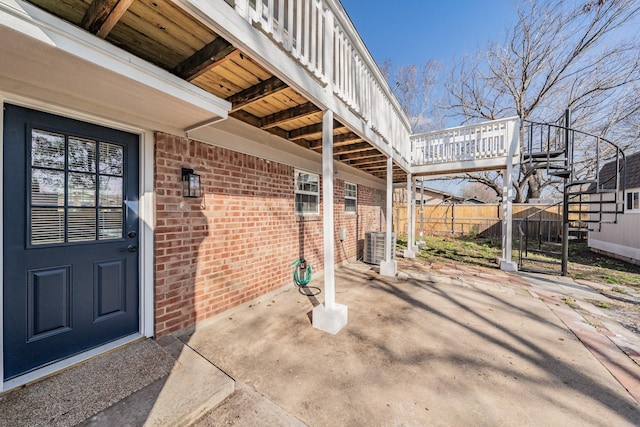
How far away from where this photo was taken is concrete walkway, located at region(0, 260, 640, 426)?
171 centimetres

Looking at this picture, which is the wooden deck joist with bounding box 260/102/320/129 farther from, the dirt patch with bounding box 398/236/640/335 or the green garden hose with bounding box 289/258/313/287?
the dirt patch with bounding box 398/236/640/335

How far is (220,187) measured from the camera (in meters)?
3.16

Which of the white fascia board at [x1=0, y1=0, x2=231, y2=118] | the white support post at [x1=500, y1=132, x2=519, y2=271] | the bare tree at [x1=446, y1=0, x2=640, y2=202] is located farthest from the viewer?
the bare tree at [x1=446, y1=0, x2=640, y2=202]

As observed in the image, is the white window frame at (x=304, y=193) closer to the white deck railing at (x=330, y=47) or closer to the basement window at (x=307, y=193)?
the basement window at (x=307, y=193)

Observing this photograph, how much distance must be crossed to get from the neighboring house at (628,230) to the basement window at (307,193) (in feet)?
27.3

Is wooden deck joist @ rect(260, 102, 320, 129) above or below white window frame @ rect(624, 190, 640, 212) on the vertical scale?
above

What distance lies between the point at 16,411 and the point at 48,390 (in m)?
0.18

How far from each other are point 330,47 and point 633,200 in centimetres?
1094

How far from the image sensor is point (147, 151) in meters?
2.52

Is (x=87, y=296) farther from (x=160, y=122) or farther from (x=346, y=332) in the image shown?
(x=346, y=332)

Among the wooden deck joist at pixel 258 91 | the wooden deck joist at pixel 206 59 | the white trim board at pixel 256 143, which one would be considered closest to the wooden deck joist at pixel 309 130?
the white trim board at pixel 256 143

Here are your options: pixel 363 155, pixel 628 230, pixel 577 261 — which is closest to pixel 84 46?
pixel 363 155

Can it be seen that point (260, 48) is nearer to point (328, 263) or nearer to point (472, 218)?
point (328, 263)

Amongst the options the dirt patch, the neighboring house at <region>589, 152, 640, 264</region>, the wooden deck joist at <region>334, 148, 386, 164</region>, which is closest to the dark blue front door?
the wooden deck joist at <region>334, 148, 386, 164</region>
